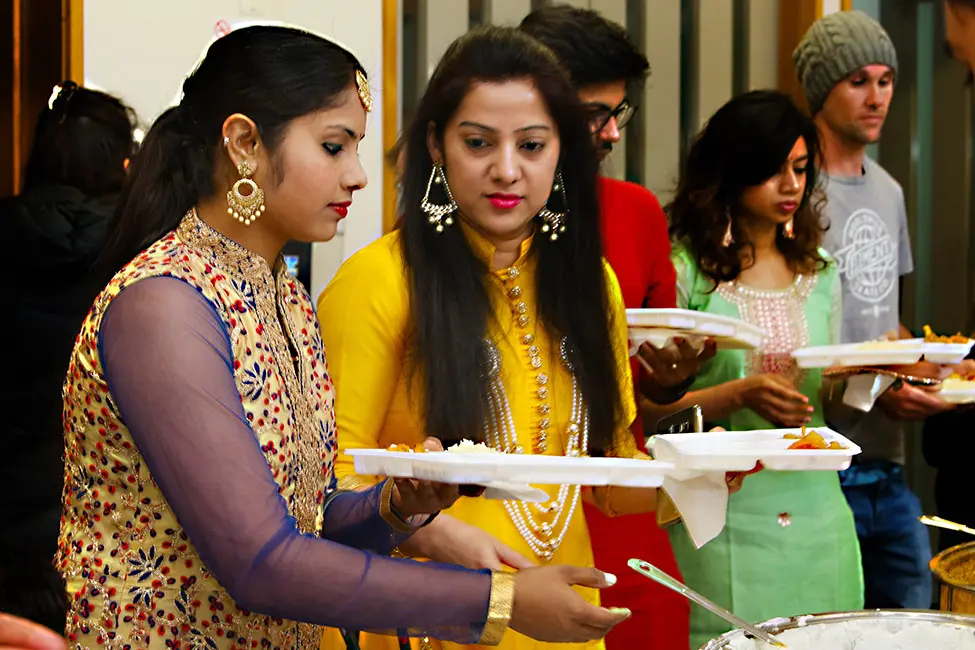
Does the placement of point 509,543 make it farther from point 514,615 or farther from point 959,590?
point 959,590

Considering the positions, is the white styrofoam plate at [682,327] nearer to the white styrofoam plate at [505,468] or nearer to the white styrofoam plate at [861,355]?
the white styrofoam plate at [861,355]

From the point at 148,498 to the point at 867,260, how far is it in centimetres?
238

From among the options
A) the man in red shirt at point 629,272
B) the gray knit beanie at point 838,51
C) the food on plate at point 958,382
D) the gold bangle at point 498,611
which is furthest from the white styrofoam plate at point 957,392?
the gold bangle at point 498,611

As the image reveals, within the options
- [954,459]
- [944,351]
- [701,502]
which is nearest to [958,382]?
[944,351]

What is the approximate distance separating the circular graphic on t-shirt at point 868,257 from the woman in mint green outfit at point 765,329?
0.27m

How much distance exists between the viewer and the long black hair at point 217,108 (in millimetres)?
1298

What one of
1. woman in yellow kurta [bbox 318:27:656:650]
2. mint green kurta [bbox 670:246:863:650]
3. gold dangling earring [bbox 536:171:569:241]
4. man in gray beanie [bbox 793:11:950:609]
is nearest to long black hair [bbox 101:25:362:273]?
woman in yellow kurta [bbox 318:27:656:650]

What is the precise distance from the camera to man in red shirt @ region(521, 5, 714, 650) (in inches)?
85.9

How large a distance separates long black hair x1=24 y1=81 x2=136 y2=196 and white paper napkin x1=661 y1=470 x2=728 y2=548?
1.57 metres

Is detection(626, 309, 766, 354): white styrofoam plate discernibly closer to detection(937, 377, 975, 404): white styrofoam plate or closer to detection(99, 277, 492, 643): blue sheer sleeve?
detection(937, 377, 975, 404): white styrofoam plate

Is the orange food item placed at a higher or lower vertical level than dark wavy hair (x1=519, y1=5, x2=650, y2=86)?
lower

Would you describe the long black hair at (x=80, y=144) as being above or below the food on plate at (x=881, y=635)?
above

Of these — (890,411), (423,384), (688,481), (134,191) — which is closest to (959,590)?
(688,481)

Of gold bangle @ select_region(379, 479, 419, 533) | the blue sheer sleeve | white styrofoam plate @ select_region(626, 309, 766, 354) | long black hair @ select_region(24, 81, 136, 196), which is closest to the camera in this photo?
the blue sheer sleeve
